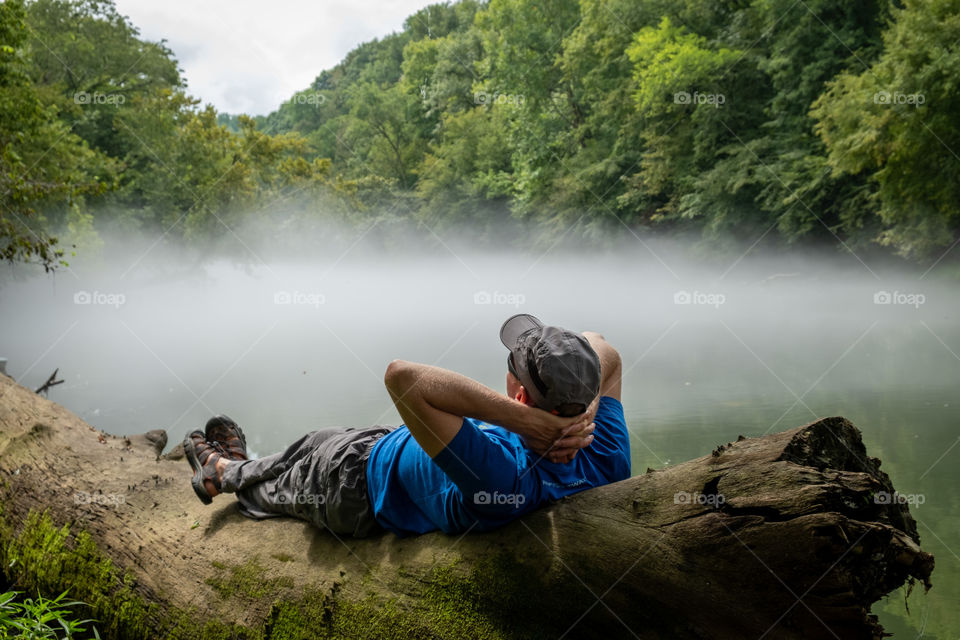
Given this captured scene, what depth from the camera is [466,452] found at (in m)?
1.94

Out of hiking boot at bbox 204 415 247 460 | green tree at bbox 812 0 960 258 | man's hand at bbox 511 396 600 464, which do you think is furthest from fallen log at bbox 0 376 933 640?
green tree at bbox 812 0 960 258

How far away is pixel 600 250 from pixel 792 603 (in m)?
27.0

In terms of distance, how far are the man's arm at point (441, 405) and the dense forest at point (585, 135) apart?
6.01 metres

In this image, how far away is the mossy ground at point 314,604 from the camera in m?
2.02

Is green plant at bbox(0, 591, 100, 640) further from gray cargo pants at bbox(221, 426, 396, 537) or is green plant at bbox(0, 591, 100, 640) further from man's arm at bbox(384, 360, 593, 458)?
man's arm at bbox(384, 360, 593, 458)

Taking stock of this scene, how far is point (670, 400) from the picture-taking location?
8.47 meters

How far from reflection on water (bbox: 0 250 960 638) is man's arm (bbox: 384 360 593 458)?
245 cm

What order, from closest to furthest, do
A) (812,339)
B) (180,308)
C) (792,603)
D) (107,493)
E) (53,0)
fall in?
1. (792,603)
2. (107,493)
3. (812,339)
4. (53,0)
5. (180,308)

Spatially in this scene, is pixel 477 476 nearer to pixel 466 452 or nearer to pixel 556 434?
pixel 466 452

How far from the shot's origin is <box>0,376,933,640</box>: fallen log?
1695 millimetres

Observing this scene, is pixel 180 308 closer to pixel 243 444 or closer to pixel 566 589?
pixel 243 444

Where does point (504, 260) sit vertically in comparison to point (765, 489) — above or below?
above

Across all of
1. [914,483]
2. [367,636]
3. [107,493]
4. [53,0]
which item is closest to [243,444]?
[107,493]

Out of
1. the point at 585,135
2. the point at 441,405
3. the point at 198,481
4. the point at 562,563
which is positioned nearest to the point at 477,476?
the point at 441,405
